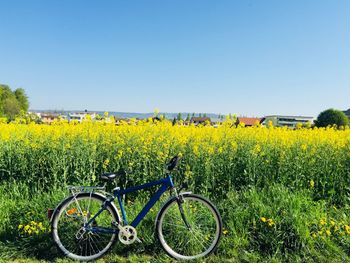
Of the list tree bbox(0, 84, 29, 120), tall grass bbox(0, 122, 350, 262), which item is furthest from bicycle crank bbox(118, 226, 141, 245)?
tree bbox(0, 84, 29, 120)

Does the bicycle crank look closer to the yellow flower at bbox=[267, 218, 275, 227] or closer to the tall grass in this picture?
the tall grass

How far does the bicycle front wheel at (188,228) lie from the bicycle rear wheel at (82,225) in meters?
0.56

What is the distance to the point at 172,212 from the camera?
10.9 ft

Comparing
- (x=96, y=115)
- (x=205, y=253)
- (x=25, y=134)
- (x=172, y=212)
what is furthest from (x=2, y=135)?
(x=205, y=253)

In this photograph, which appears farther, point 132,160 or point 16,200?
point 132,160

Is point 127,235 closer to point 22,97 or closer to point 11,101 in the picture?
point 11,101

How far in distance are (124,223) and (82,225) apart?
490 mm

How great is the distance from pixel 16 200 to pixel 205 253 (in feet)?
9.60

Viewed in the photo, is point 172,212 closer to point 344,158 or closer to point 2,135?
point 344,158

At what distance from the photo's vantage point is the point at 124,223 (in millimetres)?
3270

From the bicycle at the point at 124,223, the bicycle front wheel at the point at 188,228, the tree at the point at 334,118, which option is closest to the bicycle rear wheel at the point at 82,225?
the bicycle at the point at 124,223

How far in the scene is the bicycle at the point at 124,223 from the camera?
10.5 feet

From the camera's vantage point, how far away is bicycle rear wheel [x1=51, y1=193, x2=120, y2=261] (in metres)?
3.24

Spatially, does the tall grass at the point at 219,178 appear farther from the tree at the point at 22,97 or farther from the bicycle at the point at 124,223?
the tree at the point at 22,97
